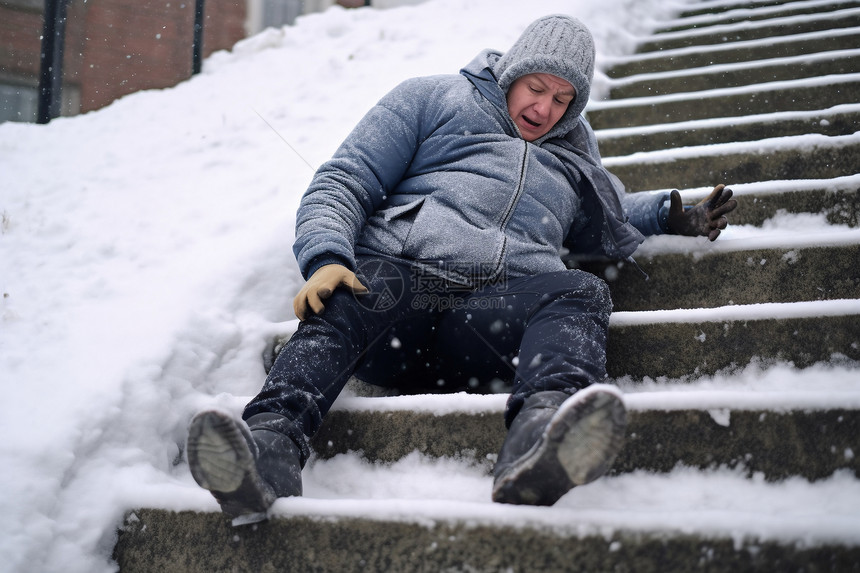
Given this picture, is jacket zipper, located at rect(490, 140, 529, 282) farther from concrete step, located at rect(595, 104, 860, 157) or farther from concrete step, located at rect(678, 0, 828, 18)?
concrete step, located at rect(678, 0, 828, 18)

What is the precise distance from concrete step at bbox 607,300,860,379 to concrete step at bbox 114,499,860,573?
2.12 feet

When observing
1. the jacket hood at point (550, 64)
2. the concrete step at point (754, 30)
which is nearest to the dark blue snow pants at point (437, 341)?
the jacket hood at point (550, 64)

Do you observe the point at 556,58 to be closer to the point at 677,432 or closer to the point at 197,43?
the point at 677,432

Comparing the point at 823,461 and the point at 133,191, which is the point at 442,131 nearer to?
the point at 823,461

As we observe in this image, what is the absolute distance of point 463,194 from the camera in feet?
6.23

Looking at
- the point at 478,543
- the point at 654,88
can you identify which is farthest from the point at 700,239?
the point at 654,88

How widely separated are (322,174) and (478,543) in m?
1.09

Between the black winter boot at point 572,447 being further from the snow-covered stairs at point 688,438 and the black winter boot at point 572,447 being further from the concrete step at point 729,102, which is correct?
the concrete step at point 729,102

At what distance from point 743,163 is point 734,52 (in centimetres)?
160

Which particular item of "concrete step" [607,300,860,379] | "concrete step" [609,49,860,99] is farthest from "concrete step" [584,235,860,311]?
"concrete step" [609,49,860,99]

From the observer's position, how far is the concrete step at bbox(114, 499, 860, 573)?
3.59 ft

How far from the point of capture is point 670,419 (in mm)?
1423

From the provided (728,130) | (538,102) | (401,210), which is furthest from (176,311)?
(728,130)

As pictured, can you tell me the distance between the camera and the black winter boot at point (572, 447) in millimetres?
1106
